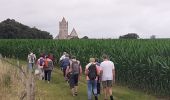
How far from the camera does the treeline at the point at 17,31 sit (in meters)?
97.0

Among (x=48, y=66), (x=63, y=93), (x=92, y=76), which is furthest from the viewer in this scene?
(x=48, y=66)

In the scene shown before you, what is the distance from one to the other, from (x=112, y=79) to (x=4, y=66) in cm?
620

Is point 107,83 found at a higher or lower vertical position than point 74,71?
lower

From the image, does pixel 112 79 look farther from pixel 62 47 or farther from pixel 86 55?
pixel 62 47

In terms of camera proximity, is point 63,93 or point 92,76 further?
point 63,93

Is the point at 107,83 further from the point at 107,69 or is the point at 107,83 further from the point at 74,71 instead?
the point at 74,71

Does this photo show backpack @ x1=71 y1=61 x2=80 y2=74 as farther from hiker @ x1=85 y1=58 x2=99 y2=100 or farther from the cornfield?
the cornfield

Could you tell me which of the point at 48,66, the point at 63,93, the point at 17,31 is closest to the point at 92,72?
the point at 63,93

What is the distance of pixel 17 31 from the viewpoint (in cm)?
9862

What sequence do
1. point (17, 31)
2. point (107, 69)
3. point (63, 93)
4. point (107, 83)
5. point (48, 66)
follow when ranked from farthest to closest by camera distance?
point (17, 31) < point (48, 66) < point (63, 93) < point (107, 83) < point (107, 69)

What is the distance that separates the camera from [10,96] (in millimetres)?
19531

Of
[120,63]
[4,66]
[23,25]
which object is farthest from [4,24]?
[4,66]

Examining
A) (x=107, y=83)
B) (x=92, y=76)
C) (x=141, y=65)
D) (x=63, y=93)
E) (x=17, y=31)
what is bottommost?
(x=63, y=93)

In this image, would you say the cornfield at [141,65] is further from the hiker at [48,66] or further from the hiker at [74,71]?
the hiker at [74,71]
